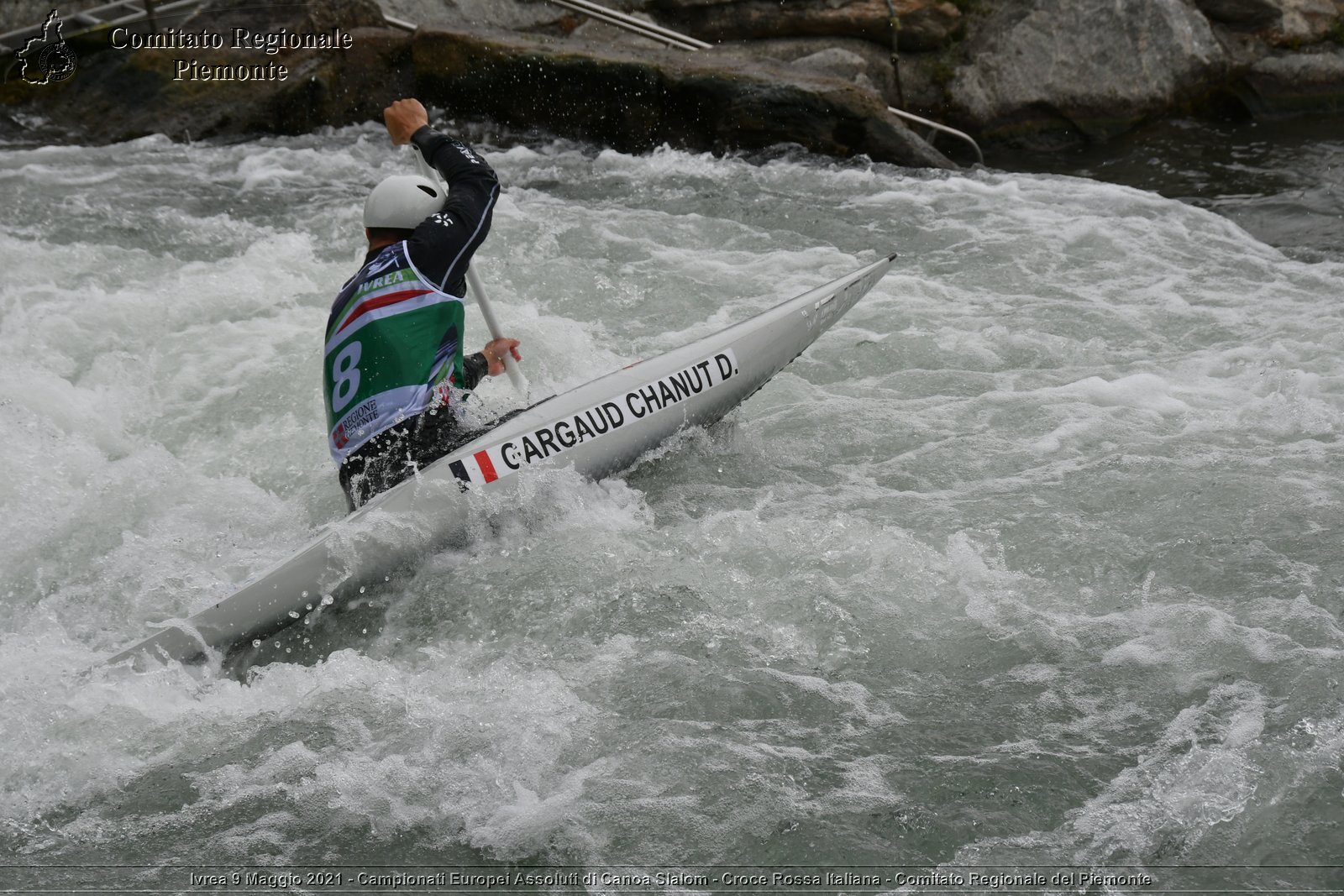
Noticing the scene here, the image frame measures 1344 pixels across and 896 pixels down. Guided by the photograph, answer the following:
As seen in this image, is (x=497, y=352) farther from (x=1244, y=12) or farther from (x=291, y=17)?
(x=1244, y=12)

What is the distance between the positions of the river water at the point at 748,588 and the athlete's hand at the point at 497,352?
478 millimetres

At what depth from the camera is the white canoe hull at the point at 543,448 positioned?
372cm

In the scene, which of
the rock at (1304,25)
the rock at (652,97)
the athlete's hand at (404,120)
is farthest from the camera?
the rock at (1304,25)

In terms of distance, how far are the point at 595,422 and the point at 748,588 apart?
2.97 ft

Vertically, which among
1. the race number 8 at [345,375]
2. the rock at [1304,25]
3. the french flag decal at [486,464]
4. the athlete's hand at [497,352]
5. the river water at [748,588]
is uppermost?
the rock at [1304,25]

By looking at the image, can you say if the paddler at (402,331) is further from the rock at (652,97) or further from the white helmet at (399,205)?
the rock at (652,97)

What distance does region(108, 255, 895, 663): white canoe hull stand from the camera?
147 inches

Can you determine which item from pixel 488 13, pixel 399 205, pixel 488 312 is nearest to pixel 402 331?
pixel 399 205

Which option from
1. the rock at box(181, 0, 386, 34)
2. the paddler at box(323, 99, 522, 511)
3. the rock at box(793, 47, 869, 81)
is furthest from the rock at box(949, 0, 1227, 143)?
the paddler at box(323, 99, 522, 511)

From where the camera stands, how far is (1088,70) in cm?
959

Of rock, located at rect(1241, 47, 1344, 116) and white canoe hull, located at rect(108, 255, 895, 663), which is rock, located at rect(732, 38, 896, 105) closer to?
rock, located at rect(1241, 47, 1344, 116)

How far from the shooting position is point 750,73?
876cm

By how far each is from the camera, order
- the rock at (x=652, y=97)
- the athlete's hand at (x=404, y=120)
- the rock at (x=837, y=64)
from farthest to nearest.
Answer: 1. the rock at (x=837, y=64)
2. the rock at (x=652, y=97)
3. the athlete's hand at (x=404, y=120)

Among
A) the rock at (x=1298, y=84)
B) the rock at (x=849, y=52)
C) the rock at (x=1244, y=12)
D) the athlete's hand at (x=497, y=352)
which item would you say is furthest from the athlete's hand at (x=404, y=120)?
the rock at (x=1244, y=12)
